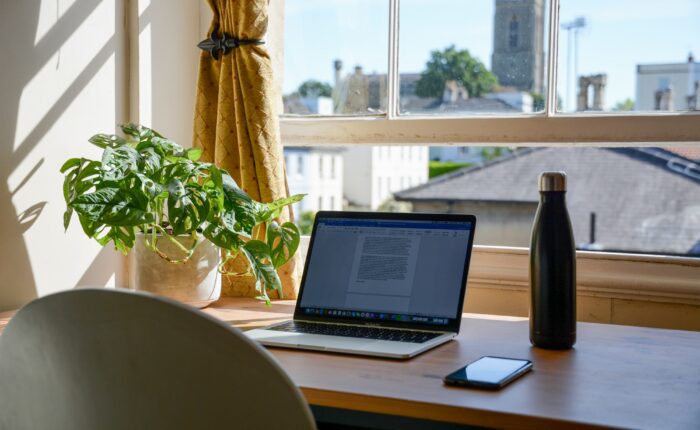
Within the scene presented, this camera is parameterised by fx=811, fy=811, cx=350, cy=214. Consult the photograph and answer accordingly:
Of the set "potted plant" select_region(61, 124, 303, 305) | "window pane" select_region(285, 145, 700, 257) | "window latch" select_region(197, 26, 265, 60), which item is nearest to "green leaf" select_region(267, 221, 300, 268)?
"potted plant" select_region(61, 124, 303, 305)

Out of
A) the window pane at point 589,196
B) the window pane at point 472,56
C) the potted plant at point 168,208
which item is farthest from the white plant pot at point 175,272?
the window pane at point 589,196

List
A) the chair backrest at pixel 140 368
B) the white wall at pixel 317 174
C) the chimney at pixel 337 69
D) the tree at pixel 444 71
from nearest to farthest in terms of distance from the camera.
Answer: the chair backrest at pixel 140 368, the tree at pixel 444 71, the chimney at pixel 337 69, the white wall at pixel 317 174

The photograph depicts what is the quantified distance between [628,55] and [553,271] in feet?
2.43

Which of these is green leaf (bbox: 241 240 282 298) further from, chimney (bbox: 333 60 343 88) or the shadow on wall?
chimney (bbox: 333 60 343 88)

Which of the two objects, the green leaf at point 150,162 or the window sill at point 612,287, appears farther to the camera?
the window sill at point 612,287

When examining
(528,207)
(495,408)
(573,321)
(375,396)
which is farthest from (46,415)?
(528,207)

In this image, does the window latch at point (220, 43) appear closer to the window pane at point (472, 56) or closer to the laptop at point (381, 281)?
the window pane at point (472, 56)

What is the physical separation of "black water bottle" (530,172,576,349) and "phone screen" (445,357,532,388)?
0.13m

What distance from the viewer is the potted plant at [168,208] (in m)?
1.47

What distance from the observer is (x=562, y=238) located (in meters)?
1.28

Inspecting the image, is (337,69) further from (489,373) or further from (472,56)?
(489,373)

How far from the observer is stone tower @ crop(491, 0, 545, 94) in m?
1.84

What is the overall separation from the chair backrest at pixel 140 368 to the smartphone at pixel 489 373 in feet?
1.14

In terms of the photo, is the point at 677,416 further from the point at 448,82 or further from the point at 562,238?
the point at 448,82
